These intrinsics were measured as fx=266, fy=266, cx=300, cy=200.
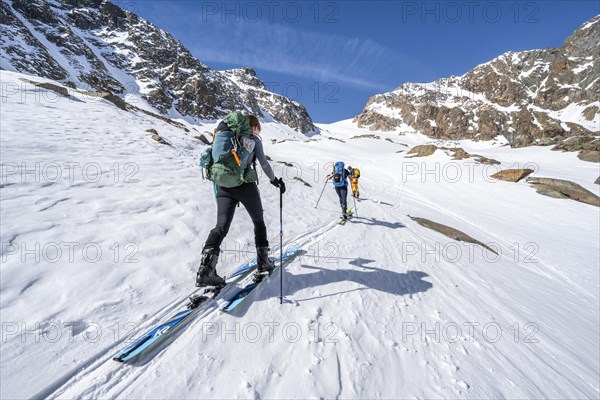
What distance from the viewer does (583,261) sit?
9750 millimetres

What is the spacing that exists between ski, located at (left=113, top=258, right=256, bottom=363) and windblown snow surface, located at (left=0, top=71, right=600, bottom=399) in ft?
0.35

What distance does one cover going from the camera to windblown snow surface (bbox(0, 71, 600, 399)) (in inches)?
95.3

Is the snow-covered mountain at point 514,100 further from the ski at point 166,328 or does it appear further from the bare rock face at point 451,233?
the ski at point 166,328

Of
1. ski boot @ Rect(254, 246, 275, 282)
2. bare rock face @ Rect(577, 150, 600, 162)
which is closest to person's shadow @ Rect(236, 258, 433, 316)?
ski boot @ Rect(254, 246, 275, 282)

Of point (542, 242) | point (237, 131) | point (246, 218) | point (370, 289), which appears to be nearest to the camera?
point (237, 131)

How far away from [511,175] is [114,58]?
415 ft

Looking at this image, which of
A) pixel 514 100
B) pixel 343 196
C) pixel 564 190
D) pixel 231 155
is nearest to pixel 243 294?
pixel 231 155

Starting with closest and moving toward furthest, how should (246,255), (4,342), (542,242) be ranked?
(4,342), (246,255), (542,242)

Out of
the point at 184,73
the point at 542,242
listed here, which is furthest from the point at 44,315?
the point at 184,73

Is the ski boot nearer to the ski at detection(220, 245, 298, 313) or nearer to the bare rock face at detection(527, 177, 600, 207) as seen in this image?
the ski at detection(220, 245, 298, 313)

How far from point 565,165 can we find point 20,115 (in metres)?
42.9

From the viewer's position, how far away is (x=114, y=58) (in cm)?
9919

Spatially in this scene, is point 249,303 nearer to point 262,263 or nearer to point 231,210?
point 262,263

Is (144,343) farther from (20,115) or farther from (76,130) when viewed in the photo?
(20,115)
